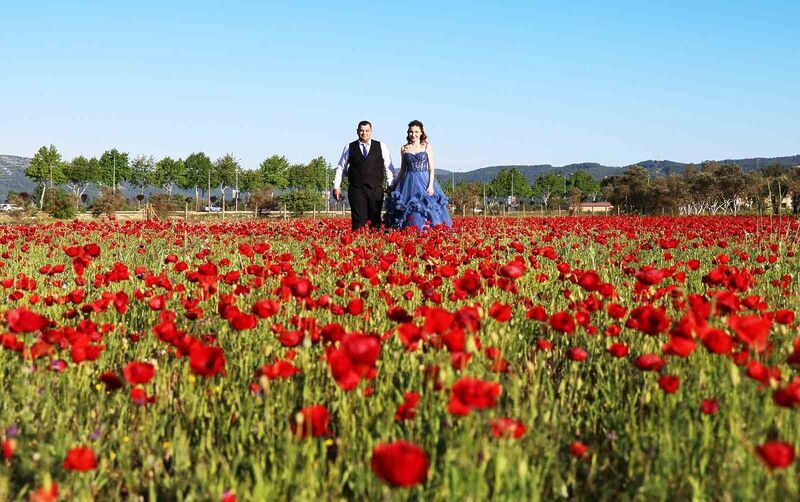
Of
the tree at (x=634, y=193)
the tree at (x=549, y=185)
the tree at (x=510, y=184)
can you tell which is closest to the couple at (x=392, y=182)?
the tree at (x=634, y=193)

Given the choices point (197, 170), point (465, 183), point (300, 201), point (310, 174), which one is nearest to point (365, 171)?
point (300, 201)

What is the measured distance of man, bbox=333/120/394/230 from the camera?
1127 cm

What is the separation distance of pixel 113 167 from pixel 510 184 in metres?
69.5

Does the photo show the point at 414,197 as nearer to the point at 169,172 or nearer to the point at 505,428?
the point at 505,428

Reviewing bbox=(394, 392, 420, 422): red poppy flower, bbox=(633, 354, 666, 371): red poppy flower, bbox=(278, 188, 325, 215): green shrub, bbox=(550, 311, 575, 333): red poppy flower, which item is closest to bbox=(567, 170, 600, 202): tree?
bbox=(278, 188, 325, 215): green shrub

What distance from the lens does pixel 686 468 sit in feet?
6.78

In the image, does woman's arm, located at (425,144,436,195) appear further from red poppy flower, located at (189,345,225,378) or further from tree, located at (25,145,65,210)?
tree, located at (25,145,65,210)

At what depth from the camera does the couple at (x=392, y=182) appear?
445 inches

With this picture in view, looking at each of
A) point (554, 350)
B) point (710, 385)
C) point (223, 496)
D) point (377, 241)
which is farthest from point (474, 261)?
point (223, 496)

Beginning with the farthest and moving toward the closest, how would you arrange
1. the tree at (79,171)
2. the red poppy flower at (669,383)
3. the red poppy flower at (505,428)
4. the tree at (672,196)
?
the tree at (79,171) → the tree at (672,196) → the red poppy flower at (669,383) → the red poppy flower at (505,428)

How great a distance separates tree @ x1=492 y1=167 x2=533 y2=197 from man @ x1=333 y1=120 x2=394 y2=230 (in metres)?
117

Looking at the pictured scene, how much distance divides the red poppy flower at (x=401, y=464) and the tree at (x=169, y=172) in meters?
112

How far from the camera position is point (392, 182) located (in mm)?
12234

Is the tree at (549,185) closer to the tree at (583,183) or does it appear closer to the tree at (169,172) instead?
the tree at (583,183)
